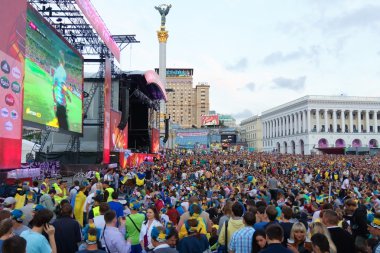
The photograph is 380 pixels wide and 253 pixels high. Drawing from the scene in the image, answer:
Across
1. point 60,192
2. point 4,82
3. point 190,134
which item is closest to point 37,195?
point 60,192

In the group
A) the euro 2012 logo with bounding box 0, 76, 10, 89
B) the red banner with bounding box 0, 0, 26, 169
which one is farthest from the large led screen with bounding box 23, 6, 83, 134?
the euro 2012 logo with bounding box 0, 76, 10, 89

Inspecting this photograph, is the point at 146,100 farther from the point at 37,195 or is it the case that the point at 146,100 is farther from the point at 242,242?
the point at 242,242

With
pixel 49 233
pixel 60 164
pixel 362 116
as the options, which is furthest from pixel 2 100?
pixel 362 116

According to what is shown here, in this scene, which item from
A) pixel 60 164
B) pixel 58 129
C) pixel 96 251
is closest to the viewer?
pixel 96 251

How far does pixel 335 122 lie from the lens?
99312mm

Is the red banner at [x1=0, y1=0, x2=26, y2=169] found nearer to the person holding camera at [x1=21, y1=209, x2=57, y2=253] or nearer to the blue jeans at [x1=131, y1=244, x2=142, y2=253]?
the blue jeans at [x1=131, y1=244, x2=142, y2=253]

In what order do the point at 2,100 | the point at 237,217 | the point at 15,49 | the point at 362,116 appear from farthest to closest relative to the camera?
1. the point at 362,116
2. the point at 15,49
3. the point at 2,100
4. the point at 237,217

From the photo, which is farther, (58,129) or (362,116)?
(362,116)

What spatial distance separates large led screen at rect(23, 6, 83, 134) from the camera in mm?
16594

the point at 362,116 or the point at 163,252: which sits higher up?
the point at 362,116

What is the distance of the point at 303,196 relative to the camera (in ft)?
37.3

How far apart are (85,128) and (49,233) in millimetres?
27428

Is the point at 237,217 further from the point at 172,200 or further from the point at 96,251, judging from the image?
the point at 172,200

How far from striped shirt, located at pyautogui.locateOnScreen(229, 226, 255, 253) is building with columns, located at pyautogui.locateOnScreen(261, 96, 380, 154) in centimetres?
9480
